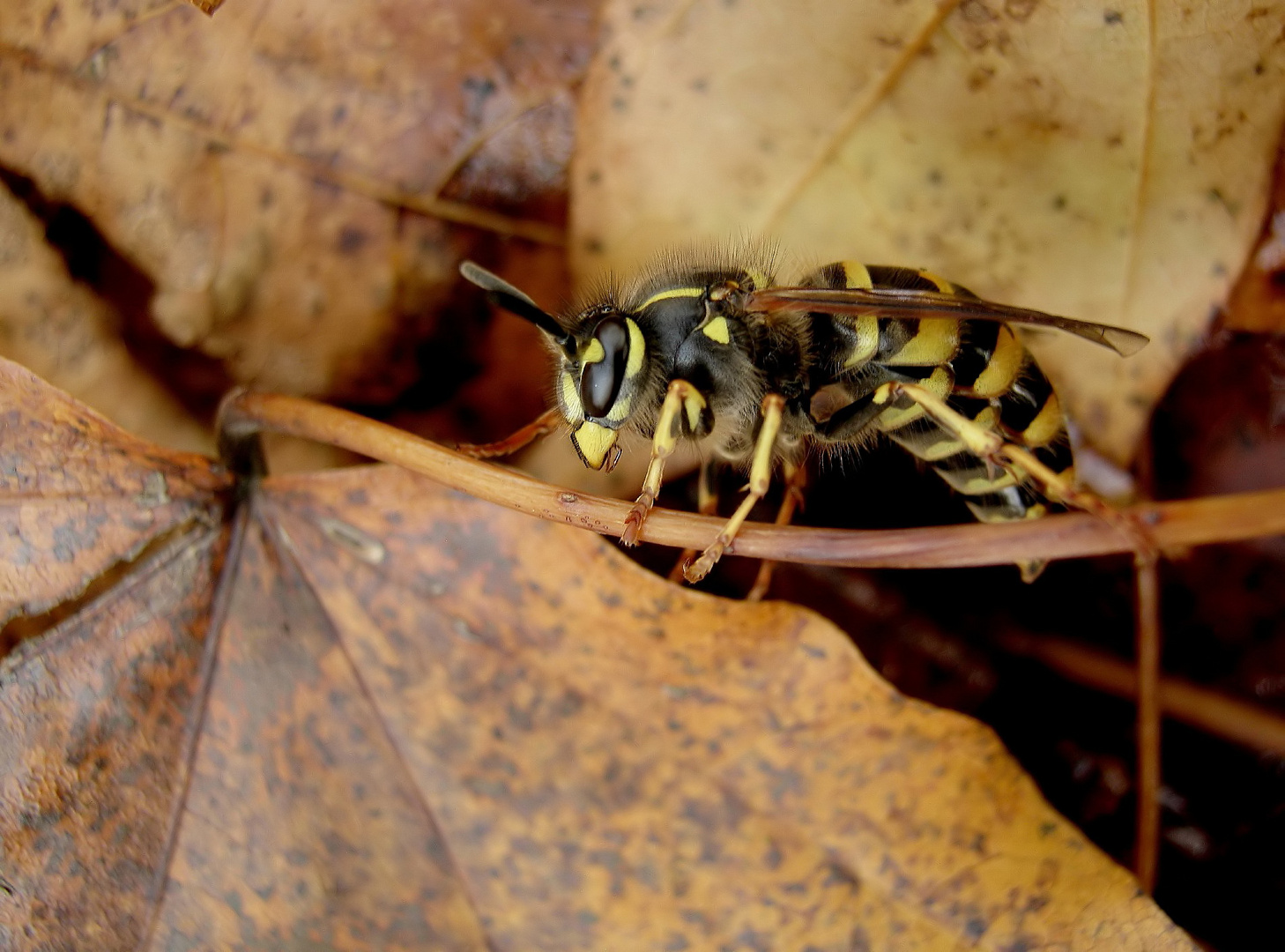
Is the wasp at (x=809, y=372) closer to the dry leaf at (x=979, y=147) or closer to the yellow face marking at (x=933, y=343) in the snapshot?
the yellow face marking at (x=933, y=343)

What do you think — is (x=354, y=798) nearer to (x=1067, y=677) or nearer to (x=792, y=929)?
(x=792, y=929)

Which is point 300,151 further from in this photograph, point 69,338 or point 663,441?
point 663,441

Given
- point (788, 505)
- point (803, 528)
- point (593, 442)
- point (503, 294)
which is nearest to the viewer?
point (803, 528)

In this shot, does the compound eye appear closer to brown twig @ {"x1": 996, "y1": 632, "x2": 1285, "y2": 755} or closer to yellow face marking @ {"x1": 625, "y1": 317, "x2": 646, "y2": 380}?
yellow face marking @ {"x1": 625, "y1": 317, "x2": 646, "y2": 380}

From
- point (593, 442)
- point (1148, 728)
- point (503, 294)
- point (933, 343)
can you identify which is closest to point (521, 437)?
point (593, 442)

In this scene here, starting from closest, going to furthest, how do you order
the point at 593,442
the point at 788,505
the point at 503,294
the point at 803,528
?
the point at 803,528 < the point at 503,294 < the point at 593,442 < the point at 788,505

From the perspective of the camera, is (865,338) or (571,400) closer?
(571,400)

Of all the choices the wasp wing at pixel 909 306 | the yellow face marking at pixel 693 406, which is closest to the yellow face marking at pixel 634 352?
the yellow face marking at pixel 693 406
